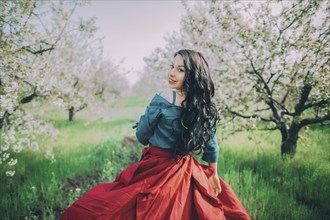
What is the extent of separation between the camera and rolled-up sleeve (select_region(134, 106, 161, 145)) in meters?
2.06

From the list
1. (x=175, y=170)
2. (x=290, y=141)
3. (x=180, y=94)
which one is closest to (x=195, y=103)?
(x=180, y=94)

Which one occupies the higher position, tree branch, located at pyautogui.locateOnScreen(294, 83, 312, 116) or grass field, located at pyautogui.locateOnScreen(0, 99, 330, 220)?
tree branch, located at pyautogui.locateOnScreen(294, 83, 312, 116)

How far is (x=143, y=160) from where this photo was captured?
86.5 inches

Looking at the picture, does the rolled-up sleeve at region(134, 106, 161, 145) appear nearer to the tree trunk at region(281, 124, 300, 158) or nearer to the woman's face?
the woman's face

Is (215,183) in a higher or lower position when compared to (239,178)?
higher

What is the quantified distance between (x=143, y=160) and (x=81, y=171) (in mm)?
2988

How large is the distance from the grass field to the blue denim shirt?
5.09 feet

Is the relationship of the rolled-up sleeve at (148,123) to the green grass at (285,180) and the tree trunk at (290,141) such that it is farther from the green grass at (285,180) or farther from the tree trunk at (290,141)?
the tree trunk at (290,141)

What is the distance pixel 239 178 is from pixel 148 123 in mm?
2583

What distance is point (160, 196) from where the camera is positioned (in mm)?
1924

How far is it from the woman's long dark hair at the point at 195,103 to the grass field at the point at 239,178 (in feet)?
5.39

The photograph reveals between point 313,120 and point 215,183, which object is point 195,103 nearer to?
point 215,183

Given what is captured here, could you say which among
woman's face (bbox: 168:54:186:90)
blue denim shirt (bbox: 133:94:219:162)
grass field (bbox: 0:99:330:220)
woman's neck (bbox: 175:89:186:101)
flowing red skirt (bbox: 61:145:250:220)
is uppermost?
woman's face (bbox: 168:54:186:90)

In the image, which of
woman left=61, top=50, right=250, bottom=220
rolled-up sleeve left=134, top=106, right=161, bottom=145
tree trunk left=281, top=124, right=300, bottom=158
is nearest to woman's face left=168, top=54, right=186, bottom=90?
woman left=61, top=50, right=250, bottom=220
